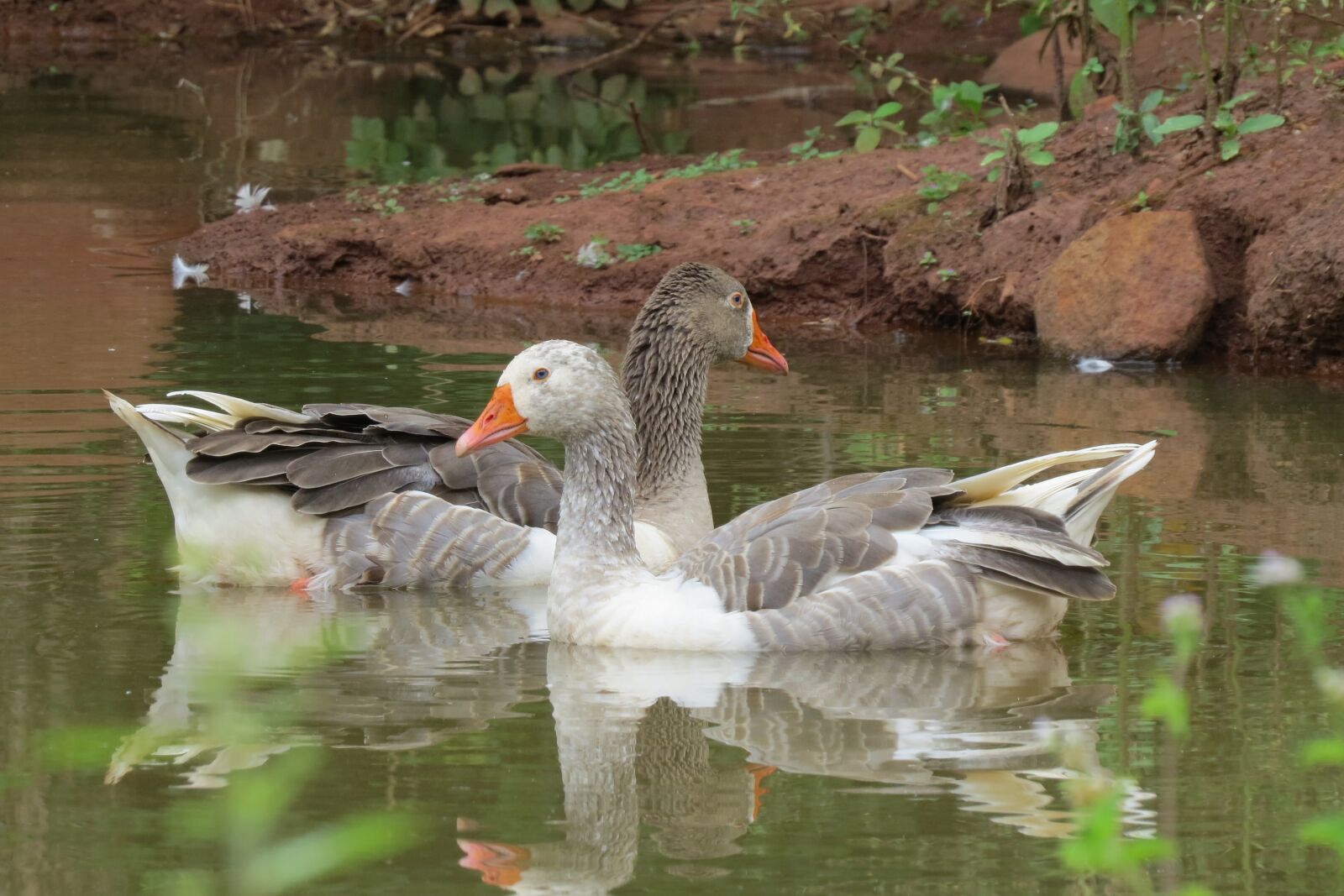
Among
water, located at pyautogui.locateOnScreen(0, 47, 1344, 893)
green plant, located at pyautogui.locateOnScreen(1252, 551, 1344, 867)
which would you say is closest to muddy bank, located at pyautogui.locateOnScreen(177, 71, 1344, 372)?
water, located at pyautogui.locateOnScreen(0, 47, 1344, 893)

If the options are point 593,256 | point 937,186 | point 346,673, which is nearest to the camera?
point 346,673

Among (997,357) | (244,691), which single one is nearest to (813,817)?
(244,691)

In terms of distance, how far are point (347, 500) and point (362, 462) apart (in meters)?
0.18

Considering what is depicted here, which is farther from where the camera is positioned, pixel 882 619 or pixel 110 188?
pixel 110 188

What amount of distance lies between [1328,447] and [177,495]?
609 cm

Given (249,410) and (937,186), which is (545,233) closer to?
(937,186)

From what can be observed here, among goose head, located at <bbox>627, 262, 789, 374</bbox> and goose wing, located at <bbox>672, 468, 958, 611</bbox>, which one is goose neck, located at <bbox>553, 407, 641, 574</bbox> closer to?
goose wing, located at <bbox>672, 468, 958, 611</bbox>

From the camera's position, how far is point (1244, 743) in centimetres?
577

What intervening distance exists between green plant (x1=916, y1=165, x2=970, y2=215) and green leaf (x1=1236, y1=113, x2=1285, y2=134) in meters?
2.17

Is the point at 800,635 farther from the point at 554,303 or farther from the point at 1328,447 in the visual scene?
the point at 554,303

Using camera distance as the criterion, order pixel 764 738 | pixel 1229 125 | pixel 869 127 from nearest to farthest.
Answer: pixel 764 738, pixel 1229 125, pixel 869 127

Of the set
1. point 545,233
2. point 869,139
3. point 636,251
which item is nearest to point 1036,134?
point 869,139

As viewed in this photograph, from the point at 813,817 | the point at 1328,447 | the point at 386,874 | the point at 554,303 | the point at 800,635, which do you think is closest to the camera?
the point at 386,874

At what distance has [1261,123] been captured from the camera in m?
13.4
